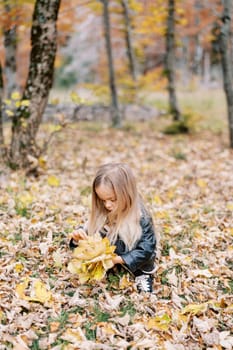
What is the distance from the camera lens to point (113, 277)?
12.2 feet

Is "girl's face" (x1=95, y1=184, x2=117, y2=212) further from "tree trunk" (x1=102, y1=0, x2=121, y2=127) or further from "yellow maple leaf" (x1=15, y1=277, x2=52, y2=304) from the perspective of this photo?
"tree trunk" (x1=102, y1=0, x2=121, y2=127)

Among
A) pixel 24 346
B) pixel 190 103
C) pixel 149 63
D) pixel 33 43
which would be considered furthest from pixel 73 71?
pixel 24 346

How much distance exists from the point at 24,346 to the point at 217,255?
229 cm

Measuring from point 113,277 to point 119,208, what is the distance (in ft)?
2.08

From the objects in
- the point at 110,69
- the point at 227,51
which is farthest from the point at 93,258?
the point at 110,69

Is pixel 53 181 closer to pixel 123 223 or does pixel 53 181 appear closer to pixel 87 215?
pixel 87 215

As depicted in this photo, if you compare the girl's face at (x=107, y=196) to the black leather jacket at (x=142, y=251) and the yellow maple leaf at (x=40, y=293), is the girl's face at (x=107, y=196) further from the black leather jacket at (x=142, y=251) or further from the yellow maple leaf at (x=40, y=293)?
the yellow maple leaf at (x=40, y=293)

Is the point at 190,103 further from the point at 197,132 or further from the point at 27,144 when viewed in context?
the point at 27,144

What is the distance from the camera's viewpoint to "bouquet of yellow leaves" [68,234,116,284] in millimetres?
3322

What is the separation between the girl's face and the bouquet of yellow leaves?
30 centimetres

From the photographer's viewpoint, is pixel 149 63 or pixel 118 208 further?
pixel 149 63

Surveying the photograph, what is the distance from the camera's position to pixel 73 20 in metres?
11.7

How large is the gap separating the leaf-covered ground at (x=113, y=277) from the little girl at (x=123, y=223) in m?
0.23

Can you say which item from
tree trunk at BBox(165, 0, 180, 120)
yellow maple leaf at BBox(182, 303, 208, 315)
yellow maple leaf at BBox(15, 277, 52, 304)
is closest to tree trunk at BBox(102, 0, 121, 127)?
tree trunk at BBox(165, 0, 180, 120)
